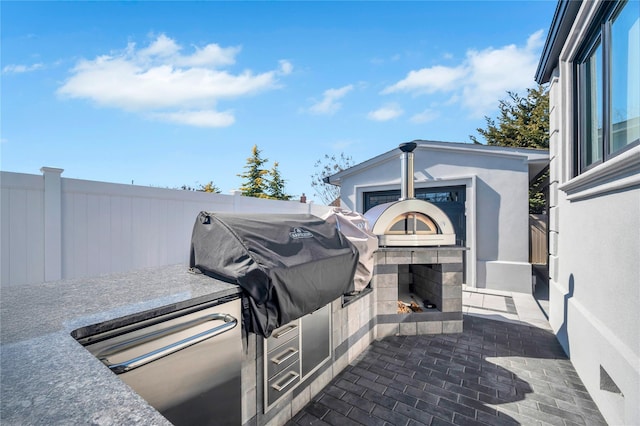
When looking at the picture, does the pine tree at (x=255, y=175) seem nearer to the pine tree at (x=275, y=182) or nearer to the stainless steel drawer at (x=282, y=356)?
the pine tree at (x=275, y=182)

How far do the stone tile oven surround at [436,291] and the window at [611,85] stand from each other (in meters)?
2.17

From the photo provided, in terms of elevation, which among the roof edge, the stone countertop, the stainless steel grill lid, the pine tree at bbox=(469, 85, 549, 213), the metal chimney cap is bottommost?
the stone countertop

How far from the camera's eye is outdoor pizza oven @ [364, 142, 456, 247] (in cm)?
458

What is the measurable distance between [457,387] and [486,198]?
5378 millimetres

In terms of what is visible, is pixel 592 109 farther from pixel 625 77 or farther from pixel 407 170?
pixel 407 170

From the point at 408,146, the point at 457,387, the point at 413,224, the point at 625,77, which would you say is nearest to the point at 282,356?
the point at 457,387

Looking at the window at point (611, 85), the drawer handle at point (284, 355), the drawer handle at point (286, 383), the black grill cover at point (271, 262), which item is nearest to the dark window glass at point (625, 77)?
the window at point (611, 85)

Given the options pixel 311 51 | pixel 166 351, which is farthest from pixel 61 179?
pixel 311 51

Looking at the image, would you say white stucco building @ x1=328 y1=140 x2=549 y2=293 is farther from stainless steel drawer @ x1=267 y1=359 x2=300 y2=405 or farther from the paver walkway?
stainless steel drawer @ x1=267 y1=359 x2=300 y2=405

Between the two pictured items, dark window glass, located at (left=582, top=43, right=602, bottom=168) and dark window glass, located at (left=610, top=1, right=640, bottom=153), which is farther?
dark window glass, located at (left=582, top=43, right=602, bottom=168)

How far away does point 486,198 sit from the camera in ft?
23.6

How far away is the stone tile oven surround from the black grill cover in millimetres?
1633

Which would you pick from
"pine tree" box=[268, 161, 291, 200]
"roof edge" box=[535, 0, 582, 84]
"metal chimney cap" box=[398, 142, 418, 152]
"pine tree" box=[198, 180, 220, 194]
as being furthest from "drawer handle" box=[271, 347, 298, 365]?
"pine tree" box=[198, 180, 220, 194]

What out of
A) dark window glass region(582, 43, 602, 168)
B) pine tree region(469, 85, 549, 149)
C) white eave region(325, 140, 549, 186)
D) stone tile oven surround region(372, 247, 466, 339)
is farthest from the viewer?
pine tree region(469, 85, 549, 149)
